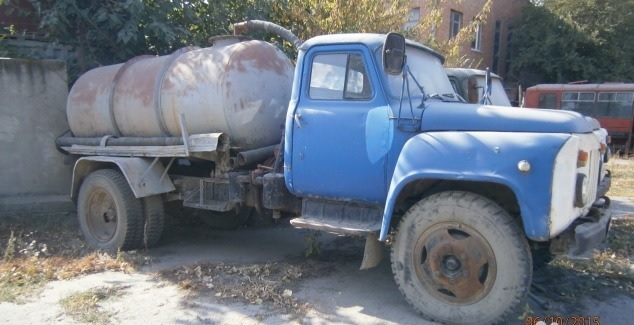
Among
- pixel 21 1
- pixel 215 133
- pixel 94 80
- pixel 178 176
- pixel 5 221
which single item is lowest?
pixel 5 221

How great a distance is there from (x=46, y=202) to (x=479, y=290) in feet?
19.6

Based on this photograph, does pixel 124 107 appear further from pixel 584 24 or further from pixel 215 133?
pixel 584 24

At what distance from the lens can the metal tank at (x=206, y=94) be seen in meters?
5.60

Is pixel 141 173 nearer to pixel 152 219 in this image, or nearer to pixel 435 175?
pixel 152 219

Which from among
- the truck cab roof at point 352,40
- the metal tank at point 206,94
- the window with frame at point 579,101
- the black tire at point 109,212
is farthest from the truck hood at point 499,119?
the window with frame at point 579,101

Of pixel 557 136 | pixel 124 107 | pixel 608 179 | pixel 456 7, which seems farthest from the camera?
pixel 456 7

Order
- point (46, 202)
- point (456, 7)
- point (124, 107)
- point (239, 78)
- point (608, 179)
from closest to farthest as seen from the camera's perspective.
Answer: point (608, 179) → point (239, 78) → point (124, 107) → point (46, 202) → point (456, 7)

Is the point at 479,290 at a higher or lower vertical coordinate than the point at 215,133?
lower

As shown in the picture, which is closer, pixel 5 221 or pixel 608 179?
pixel 608 179

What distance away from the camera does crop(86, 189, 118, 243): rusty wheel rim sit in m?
6.54

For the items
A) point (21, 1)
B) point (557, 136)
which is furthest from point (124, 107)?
point (557, 136)

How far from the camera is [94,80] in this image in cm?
685

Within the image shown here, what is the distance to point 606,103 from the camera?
18516 mm

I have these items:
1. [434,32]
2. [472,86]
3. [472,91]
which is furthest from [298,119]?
[434,32]
